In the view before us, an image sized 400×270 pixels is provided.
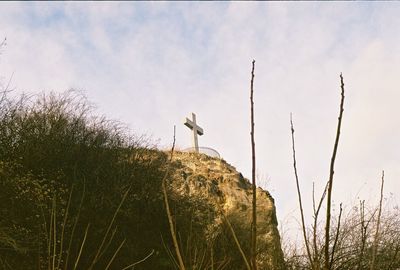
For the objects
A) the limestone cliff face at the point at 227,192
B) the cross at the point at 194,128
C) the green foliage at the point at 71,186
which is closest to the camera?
the green foliage at the point at 71,186

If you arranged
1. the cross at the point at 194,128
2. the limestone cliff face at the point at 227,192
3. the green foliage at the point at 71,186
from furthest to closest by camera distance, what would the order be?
the cross at the point at 194,128 → the limestone cliff face at the point at 227,192 → the green foliage at the point at 71,186

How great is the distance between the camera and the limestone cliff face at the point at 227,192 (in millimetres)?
7654

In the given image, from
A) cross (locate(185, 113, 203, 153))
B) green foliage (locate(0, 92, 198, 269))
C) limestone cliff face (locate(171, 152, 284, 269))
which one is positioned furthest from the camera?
cross (locate(185, 113, 203, 153))

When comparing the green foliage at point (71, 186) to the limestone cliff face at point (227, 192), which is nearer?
the green foliage at point (71, 186)

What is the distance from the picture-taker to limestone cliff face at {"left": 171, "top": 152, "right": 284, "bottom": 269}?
765 cm

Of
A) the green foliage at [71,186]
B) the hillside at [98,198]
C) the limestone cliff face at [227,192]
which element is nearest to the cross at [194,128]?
the limestone cliff face at [227,192]

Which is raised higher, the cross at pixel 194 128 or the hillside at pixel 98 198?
the cross at pixel 194 128

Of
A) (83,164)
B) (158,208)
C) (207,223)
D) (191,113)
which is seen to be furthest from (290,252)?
(191,113)

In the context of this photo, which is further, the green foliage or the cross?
the cross

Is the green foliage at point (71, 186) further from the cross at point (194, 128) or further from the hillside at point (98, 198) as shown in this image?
the cross at point (194, 128)

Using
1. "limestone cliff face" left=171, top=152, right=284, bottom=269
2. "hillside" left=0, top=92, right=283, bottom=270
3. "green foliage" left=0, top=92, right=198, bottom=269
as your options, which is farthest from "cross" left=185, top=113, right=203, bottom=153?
"green foliage" left=0, top=92, right=198, bottom=269

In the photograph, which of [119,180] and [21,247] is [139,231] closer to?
[119,180]

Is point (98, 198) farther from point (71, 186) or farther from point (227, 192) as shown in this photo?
point (227, 192)

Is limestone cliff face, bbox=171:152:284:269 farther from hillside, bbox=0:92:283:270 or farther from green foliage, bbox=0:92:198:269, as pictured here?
green foliage, bbox=0:92:198:269
